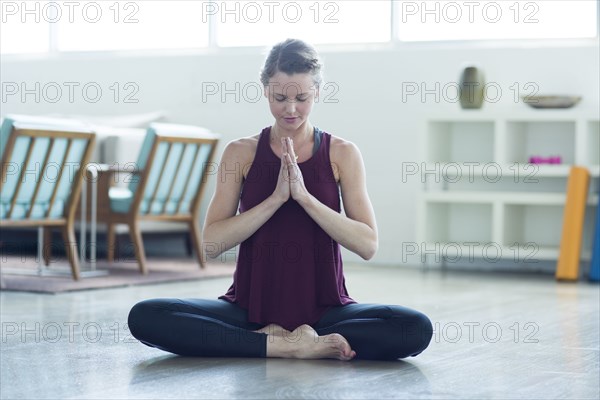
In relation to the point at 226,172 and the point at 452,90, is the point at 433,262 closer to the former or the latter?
the point at 452,90

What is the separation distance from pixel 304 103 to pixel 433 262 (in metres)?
4.04

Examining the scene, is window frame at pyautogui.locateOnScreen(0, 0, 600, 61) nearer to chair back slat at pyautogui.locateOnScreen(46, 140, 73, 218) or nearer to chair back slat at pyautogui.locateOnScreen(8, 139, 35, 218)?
chair back slat at pyautogui.locateOnScreen(46, 140, 73, 218)

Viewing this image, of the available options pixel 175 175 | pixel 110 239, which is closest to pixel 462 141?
pixel 175 175

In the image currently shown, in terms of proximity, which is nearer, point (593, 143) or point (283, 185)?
point (283, 185)

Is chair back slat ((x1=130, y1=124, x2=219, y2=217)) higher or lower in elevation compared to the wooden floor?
higher

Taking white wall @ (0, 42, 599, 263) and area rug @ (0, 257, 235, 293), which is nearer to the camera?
area rug @ (0, 257, 235, 293)

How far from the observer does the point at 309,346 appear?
2857 mm

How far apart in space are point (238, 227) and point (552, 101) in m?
3.73

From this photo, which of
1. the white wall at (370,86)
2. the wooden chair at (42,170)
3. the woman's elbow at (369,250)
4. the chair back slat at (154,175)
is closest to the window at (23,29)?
the white wall at (370,86)

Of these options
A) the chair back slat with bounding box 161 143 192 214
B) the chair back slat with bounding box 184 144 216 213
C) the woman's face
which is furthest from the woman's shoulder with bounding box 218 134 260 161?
the chair back slat with bounding box 184 144 216 213

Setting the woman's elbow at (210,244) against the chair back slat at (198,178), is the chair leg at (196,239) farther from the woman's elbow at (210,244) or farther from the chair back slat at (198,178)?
the woman's elbow at (210,244)

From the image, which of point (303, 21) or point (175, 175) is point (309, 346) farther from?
point (303, 21)

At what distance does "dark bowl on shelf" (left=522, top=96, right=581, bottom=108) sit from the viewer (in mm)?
6129

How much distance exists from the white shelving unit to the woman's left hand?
354 cm
